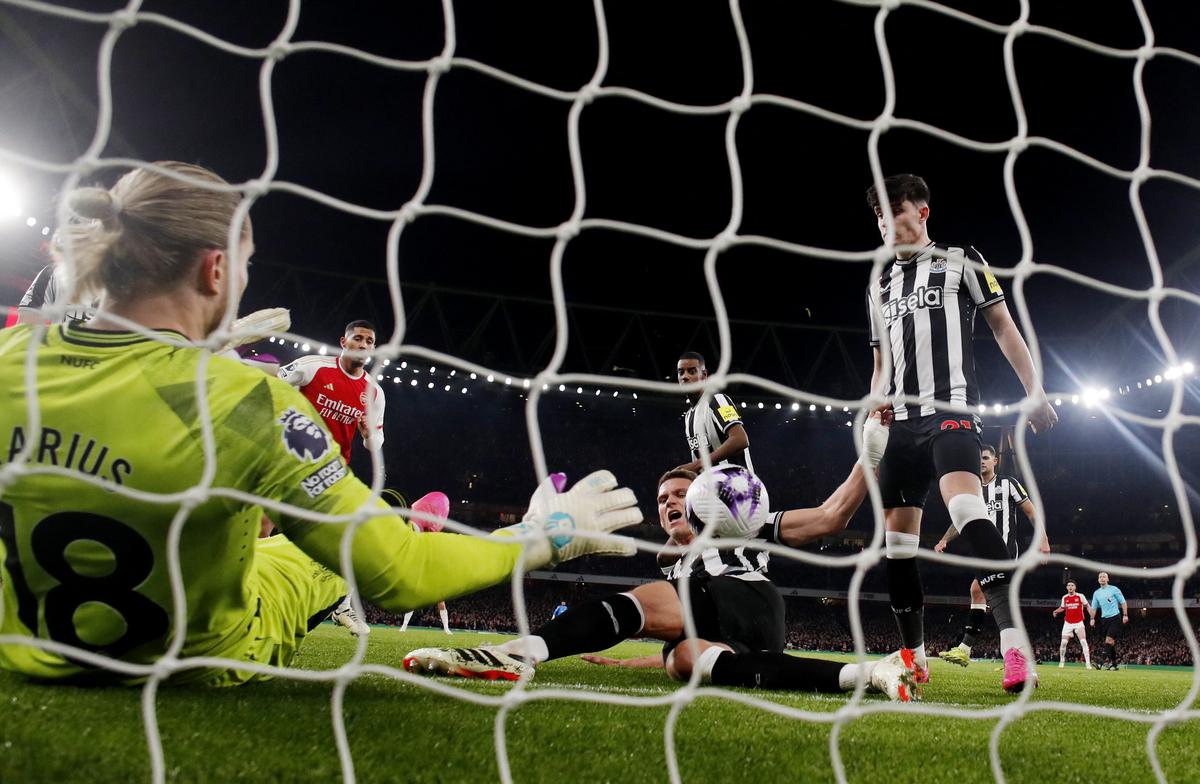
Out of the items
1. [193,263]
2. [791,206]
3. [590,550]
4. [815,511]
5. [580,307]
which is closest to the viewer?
[193,263]

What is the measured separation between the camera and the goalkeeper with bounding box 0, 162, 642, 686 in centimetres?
Answer: 148

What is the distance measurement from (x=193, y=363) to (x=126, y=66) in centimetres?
955

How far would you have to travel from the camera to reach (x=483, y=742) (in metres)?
1.60

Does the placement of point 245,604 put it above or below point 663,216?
below

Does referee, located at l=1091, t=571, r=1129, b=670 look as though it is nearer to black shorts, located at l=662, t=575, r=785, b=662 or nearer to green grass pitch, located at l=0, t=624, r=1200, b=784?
black shorts, located at l=662, t=575, r=785, b=662

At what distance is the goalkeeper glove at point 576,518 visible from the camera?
1687 millimetres

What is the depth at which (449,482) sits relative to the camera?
22.8 meters

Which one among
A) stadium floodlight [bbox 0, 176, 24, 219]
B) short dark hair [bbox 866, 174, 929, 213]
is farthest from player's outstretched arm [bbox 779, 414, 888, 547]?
stadium floodlight [bbox 0, 176, 24, 219]

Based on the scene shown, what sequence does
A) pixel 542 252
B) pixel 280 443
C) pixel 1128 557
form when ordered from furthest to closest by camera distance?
1. pixel 1128 557
2. pixel 542 252
3. pixel 280 443

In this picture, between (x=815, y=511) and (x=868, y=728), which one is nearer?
(x=868, y=728)

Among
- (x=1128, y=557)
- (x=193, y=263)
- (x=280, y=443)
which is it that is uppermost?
(x=193, y=263)

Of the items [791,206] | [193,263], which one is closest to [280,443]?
[193,263]

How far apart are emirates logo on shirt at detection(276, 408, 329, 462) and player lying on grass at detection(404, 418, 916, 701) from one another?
1268 millimetres

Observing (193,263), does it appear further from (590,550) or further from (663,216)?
(663,216)
